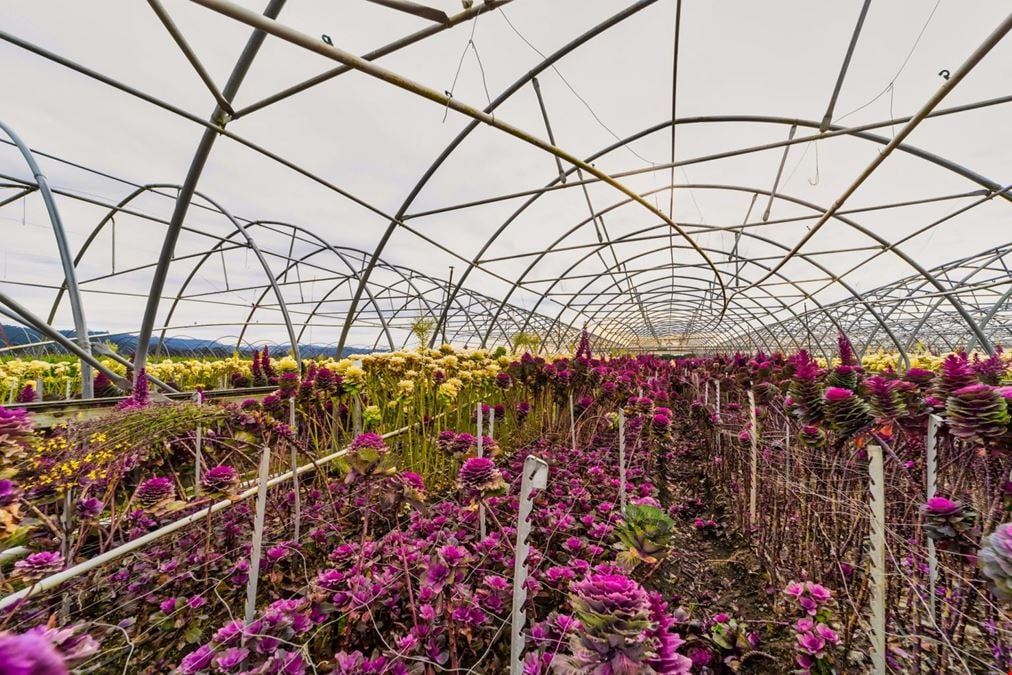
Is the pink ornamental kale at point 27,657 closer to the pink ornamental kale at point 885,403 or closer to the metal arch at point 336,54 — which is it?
the metal arch at point 336,54

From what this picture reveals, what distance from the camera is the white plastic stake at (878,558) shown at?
0.90 meters

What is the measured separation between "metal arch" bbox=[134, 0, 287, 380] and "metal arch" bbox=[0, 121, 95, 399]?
37 centimetres

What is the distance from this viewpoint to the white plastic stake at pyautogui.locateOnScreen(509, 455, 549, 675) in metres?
0.82

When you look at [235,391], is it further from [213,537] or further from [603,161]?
[603,161]

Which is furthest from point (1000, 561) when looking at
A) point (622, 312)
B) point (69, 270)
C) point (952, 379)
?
point (622, 312)

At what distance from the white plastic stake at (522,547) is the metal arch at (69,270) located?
364cm

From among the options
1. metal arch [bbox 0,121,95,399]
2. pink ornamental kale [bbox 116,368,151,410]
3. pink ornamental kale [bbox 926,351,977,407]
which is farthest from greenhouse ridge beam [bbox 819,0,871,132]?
metal arch [bbox 0,121,95,399]

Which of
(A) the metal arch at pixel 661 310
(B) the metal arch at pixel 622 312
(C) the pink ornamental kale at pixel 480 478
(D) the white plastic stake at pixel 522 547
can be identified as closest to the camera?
(D) the white plastic stake at pixel 522 547

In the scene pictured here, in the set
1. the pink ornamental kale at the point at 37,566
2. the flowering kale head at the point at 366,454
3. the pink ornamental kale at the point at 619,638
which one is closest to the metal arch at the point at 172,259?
the pink ornamental kale at the point at 37,566

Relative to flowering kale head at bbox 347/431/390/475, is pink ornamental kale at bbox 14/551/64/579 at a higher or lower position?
lower

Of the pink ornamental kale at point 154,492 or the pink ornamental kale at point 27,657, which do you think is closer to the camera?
the pink ornamental kale at point 27,657

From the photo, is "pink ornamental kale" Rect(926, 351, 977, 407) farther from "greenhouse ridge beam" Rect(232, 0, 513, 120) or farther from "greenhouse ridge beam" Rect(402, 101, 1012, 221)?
"greenhouse ridge beam" Rect(232, 0, 513, 120)

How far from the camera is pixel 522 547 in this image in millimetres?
885

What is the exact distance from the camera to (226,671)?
827 millimetres
